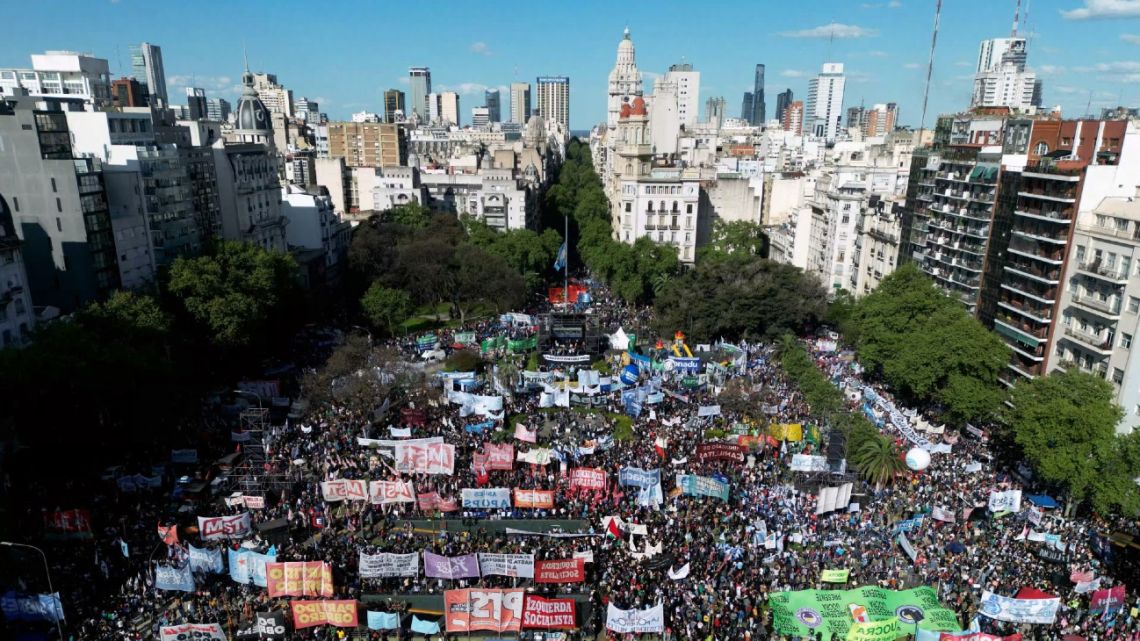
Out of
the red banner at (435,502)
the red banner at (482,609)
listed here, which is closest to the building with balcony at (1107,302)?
the red banner at (482,609)

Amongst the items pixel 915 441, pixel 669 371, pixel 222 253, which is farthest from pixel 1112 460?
pixel 222 253

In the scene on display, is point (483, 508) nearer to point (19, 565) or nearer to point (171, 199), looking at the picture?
point (19, 565)

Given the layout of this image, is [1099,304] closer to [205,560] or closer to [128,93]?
[205,560]

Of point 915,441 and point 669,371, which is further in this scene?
point 669,371

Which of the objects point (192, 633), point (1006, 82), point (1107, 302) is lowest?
point (192, 633)

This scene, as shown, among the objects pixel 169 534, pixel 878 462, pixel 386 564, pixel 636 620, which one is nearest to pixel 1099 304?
pixel 878 462

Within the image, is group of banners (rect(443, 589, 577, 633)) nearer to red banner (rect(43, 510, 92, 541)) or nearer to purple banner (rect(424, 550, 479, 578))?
purple banner (rect(424, 550, 479, 578))

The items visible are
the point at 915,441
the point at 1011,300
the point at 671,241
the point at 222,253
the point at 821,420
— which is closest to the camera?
the point at 915,441

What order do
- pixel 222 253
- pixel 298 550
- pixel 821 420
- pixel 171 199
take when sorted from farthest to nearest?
pixel 171 199 → pixel 222 253 → pixel 821 420 → pixel 298 550
